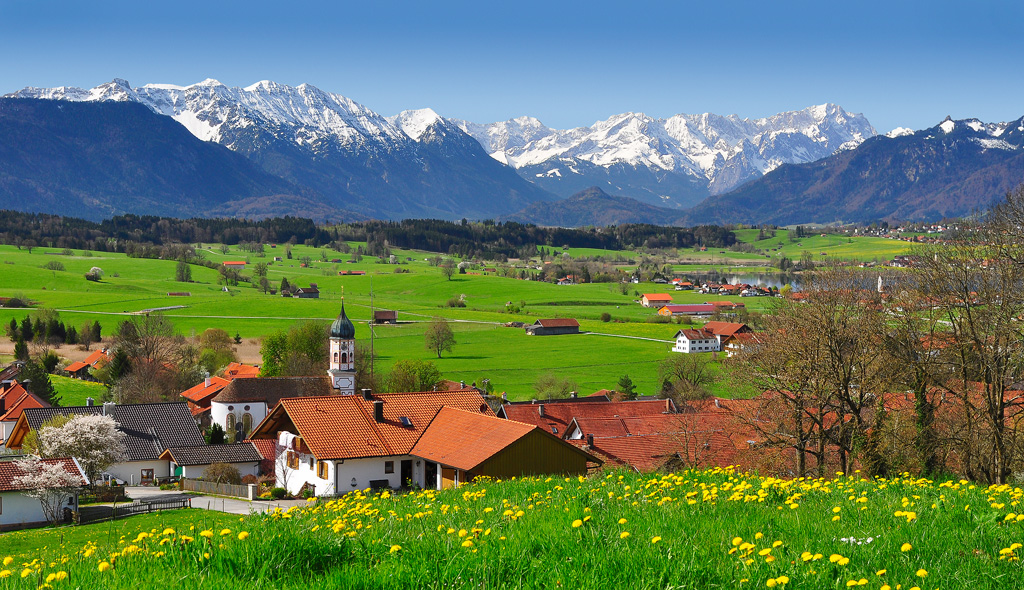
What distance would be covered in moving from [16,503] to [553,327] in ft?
293

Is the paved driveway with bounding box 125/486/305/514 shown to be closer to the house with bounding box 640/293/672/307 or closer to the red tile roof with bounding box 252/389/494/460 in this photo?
the red tile roof with bounding box 252/389/494/460

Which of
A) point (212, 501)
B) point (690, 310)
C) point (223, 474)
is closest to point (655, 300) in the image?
point (690, 310)

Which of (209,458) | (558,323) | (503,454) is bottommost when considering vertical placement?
(209,458)

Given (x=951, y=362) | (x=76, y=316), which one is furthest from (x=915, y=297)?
(x=76, y=316)

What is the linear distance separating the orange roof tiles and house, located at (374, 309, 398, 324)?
92490mm

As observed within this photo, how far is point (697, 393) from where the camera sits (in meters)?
68.2

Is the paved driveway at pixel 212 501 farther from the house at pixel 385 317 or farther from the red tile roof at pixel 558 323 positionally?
the house at pixel 385 317

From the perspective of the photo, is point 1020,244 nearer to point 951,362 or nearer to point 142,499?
point 951,362

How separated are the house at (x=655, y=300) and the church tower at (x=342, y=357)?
97569mm

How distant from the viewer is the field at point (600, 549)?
552 cm

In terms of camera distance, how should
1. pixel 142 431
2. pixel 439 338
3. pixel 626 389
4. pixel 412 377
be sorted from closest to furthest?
pixel 142 431 < pixel 412 377 < pixel 626 389 < pixel 439 338

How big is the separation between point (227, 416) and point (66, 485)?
32684 millimetres

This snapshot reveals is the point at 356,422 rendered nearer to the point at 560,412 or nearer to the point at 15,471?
the point at 15,471

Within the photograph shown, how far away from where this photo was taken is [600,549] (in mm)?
6117
